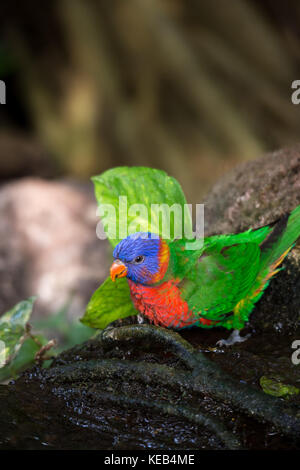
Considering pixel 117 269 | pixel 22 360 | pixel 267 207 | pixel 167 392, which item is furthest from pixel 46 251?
pixel 167 392

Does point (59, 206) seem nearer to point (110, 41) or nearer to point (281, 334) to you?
point (110, 41)

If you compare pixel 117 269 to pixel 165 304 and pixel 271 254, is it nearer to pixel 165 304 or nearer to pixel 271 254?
pixel 165 304

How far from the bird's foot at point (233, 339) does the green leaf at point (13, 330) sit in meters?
0.52

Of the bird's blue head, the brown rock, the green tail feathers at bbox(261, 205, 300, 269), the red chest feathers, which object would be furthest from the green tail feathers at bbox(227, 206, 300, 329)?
the brown rock

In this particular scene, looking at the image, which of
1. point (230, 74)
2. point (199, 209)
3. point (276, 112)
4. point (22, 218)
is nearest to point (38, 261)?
point (22, 218)

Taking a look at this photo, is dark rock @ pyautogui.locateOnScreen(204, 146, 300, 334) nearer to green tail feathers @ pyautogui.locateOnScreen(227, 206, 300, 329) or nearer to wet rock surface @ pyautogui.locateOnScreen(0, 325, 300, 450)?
green tail feathers @ pyautogui.locateOnScreen(227, 206, 300, 329)

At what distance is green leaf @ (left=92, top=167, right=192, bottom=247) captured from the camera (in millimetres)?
1322

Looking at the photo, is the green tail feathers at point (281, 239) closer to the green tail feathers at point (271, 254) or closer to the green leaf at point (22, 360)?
the green tail feathers at point (271, 254)

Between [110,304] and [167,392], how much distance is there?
1.27 ft

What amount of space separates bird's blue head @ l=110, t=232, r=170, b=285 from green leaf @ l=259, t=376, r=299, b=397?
0.34 meters

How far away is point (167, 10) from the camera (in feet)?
15.5

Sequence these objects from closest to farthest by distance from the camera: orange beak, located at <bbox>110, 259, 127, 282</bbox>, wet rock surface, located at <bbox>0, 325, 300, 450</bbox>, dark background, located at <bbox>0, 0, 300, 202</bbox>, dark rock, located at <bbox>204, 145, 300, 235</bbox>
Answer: wet rock surface, located at <bbox>0, 325, 300, 450</bbox>, orange beak, located at <bbox>110, 259, 127, 282</bbox>, dark rock, located at <bbox>204, 145, 300, 235</bbox>, dark background, located at <bbox>0, 0, 300, 202</bbox>

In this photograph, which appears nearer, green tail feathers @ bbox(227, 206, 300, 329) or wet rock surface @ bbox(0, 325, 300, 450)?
wet rock surface @ bbox(0, 325, 300, 450)

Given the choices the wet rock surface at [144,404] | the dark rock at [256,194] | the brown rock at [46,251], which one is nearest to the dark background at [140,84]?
the brown rock at [46,251]
